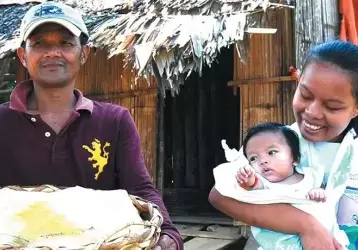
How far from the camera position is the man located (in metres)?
2.08

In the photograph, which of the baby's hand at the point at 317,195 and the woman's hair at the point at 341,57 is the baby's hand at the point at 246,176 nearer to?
the baby's hand at the point at 317,195

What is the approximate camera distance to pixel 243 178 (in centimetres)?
176

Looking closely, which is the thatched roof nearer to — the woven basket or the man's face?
the man's face

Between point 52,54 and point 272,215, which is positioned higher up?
point 52,54

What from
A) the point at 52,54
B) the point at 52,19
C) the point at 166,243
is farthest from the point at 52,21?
the point at 166,243

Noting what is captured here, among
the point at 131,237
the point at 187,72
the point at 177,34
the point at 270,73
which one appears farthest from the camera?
the point at 270,73

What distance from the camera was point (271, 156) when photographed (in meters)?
1.86

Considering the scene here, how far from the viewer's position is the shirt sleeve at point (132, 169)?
2.07m

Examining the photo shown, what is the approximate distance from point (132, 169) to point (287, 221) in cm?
68

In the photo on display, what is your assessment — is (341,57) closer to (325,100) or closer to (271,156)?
(325,100)

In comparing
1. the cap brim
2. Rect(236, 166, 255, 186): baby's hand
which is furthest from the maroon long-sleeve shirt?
Rect(236, 166, 255, 186): baby's hand

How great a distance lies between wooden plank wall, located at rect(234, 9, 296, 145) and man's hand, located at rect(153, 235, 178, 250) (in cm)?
410

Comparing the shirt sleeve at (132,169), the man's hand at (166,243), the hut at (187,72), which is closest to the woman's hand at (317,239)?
the man's hand at (166,243)

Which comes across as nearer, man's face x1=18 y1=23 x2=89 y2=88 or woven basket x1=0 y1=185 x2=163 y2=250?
woven basket x1=0 y1=185 x2=163 y2=250
